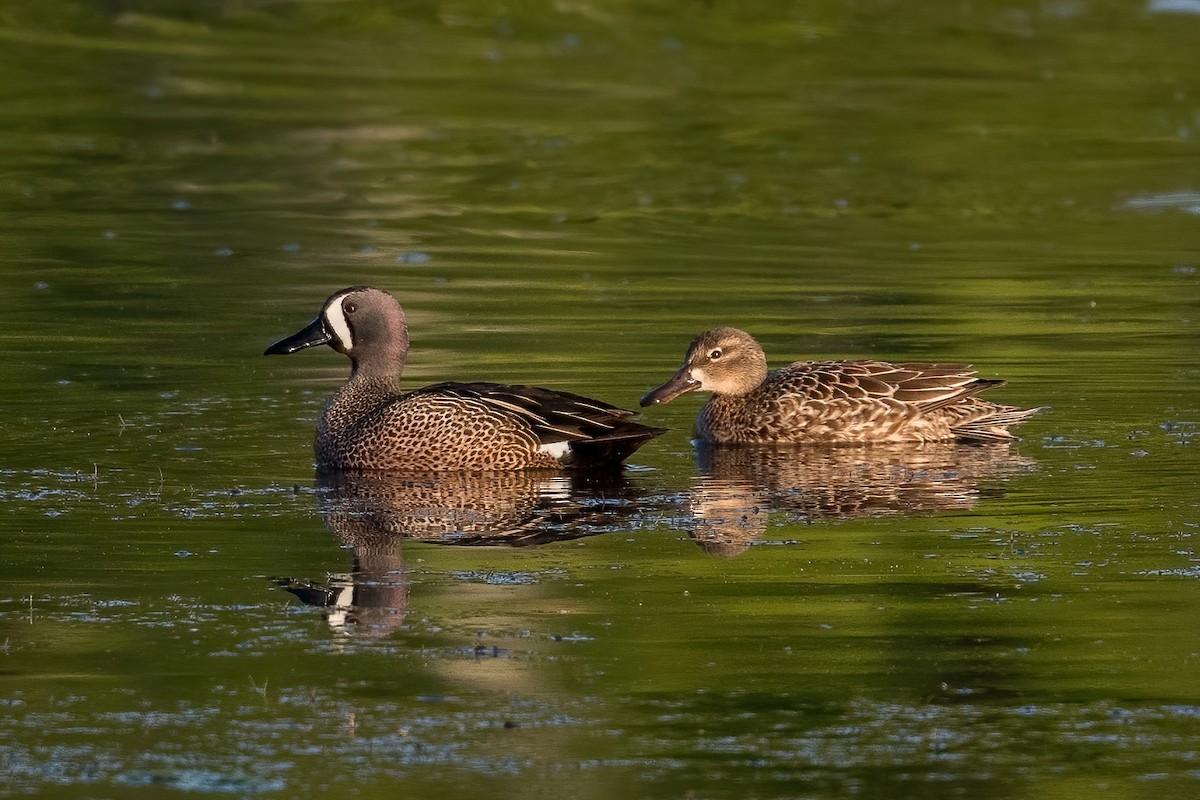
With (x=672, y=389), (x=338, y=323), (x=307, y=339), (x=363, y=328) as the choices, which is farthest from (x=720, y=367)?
(x=307, y=339)

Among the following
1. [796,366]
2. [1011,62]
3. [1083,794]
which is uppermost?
[1011,62]

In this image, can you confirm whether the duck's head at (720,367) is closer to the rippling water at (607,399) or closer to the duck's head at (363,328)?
the rippling water at (607,399)

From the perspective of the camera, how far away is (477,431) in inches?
447

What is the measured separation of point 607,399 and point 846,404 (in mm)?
1388

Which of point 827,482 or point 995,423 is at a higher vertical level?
point 995,423

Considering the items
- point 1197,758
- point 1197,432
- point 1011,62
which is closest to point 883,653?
point 1197,758

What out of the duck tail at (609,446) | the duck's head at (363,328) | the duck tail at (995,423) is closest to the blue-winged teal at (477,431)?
the duck tail at (609,446)

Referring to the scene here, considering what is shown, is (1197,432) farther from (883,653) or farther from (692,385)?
(883,653)

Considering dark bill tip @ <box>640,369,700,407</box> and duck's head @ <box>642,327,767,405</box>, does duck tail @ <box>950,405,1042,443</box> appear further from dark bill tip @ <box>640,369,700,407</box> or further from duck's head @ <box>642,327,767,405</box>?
dark bill tip @ <box>640,369,700,407</box>

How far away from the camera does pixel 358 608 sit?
8.34m

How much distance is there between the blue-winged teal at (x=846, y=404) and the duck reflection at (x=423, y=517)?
1314 millimetres

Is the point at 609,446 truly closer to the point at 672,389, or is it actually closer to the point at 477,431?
the point at 477,431

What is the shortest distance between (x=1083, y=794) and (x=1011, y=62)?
24.2 meters

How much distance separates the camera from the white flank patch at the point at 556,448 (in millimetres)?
11453
